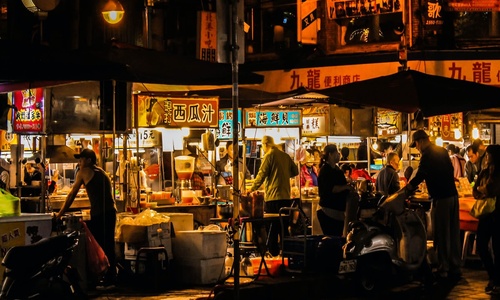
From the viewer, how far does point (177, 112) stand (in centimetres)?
1608

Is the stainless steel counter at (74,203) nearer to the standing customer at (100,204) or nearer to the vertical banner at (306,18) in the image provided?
the standing customer at (100,204)

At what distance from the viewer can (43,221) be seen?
425 inches

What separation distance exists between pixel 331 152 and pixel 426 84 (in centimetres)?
212

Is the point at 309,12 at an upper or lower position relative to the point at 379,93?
upper

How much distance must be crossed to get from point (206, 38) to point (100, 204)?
32.1ft

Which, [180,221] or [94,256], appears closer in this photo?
[94,256]

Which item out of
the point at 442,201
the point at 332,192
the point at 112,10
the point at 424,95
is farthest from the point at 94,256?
the point at 112,10

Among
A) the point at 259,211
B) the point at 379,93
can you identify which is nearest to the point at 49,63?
the point at 259,211

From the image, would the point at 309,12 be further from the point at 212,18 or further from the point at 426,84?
the point at 426,84

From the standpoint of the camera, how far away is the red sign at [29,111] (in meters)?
14.6

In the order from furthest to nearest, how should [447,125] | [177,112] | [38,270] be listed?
1. [447,125]
2. [177,112]
3. [38,270]

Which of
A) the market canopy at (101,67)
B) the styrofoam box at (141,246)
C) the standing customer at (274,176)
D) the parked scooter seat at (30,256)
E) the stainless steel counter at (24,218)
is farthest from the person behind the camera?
the standing customer at (274,176)

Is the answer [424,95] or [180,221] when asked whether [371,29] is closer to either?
[424,95]

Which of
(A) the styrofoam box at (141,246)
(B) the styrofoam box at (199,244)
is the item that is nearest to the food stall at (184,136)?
(A) the styrofoam box at (141,246)
